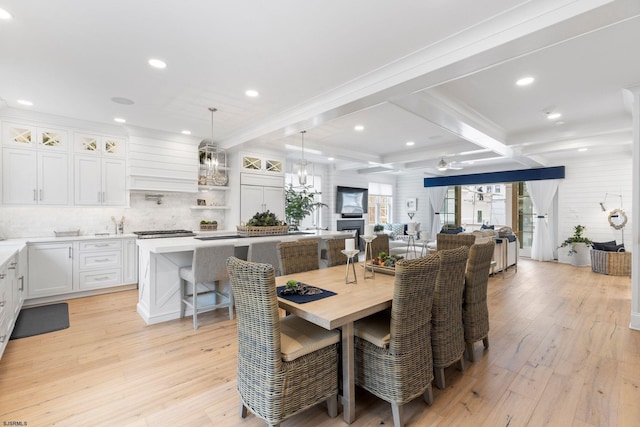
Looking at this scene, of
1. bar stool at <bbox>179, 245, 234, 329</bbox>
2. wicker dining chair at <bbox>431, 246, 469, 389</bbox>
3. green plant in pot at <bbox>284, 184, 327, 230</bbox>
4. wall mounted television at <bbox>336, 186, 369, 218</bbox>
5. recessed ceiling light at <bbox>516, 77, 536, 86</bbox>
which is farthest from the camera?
wall mounted television at <bbox>336, 186, 369, 218</bbox>

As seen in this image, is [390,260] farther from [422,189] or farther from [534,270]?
[422,189]

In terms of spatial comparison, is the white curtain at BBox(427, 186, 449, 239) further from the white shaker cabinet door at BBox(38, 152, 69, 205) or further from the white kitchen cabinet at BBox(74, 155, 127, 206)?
the white shaker cabinet door at BBox(38, 152, 69, 205)

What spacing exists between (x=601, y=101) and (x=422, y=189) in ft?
22.9

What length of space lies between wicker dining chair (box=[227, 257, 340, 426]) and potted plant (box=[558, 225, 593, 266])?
26.3 ft

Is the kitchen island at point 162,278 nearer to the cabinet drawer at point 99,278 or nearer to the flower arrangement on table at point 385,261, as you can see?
the cabinet drawer at point 99,278

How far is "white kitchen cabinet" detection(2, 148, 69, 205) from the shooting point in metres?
4.19

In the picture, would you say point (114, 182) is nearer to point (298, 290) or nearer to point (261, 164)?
point (261, 164)

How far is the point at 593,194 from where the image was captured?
7.29 meters

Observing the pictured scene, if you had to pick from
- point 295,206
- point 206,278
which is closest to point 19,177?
point 206,278

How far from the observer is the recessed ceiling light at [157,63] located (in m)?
2.83

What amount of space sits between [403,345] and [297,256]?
4.48ft

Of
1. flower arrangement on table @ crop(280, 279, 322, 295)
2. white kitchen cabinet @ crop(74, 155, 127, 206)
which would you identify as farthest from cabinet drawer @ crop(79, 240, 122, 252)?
flower arrangement on table @ crop(280, 279, 322, 295)

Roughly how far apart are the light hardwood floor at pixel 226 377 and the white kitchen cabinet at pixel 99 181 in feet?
6.19

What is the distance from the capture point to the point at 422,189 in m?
10.8
